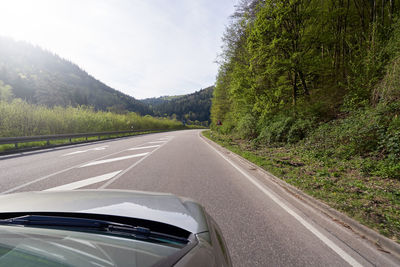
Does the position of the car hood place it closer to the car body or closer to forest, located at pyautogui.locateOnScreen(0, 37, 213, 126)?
the car body

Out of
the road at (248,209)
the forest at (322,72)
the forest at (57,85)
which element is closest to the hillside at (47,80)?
Result: the forest at (57,85)

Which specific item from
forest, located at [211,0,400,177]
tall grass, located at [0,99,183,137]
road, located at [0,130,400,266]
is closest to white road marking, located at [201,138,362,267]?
road, located at [0,130,400,266]

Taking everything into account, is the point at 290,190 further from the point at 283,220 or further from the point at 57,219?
the point at 57,219

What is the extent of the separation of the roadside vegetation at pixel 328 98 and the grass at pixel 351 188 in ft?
0.08

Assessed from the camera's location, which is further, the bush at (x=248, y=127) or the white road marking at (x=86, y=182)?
the bush at (x=248, y=127)

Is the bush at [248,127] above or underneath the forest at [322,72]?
underneath

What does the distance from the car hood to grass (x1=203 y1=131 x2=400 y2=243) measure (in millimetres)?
2710

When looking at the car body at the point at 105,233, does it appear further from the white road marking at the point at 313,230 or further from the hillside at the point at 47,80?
the hillside at the point at 47,80

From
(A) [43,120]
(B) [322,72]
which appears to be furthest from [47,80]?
(B) [322,72]

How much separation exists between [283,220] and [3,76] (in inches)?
3896

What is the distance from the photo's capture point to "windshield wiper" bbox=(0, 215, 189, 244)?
1242mm

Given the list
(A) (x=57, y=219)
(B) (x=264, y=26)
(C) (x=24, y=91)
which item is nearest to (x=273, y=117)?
→ (B) (x=264, y=26)

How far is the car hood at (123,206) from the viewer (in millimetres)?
1438

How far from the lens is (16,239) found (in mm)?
1102
